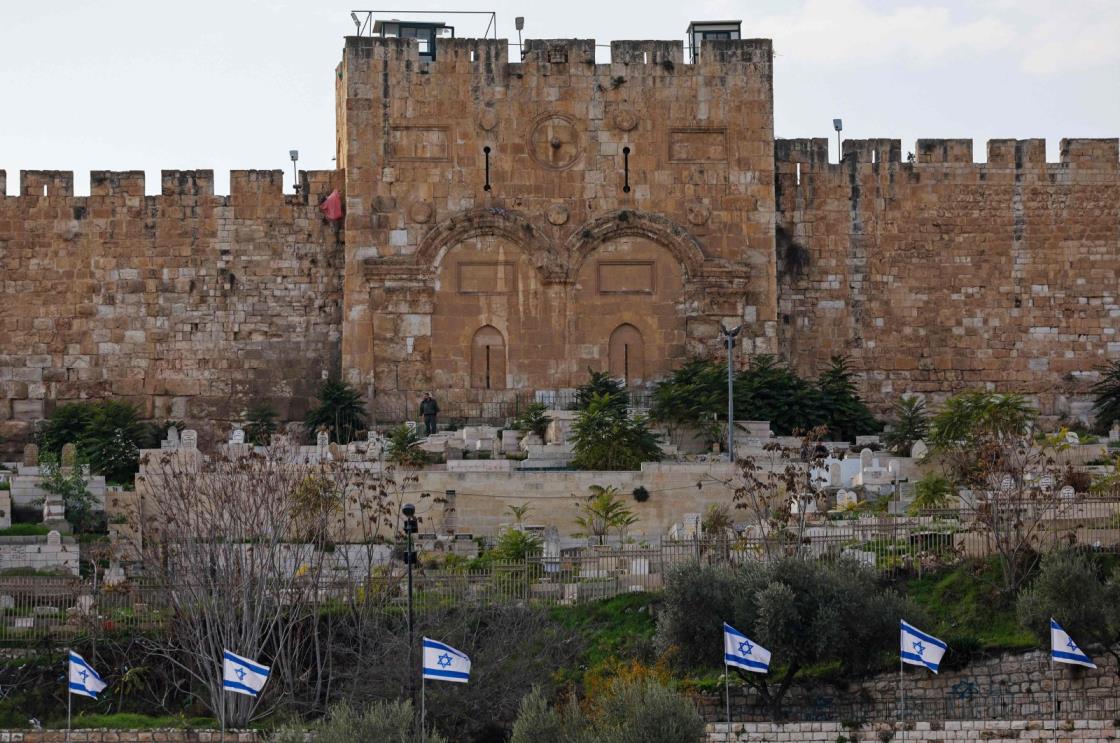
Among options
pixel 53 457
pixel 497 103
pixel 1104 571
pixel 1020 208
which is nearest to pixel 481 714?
pixel 1104 571

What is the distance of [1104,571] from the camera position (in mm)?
34938

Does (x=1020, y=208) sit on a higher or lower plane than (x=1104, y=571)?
higher

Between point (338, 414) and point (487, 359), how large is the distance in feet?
8.77

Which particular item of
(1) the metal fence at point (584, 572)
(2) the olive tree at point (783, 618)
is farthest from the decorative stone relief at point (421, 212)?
(2) the olive tree at point (783, 618)

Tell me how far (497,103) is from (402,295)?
3514 mm

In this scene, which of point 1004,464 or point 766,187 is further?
point 766,187

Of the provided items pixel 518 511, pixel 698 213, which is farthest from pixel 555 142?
pixel 518 511

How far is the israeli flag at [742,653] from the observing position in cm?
3278

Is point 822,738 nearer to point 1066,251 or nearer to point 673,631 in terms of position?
point 673,631

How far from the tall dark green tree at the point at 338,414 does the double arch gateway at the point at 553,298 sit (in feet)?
4.99

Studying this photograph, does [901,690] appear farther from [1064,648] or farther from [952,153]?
[952,153]

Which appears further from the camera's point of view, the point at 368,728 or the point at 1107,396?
the point at 1107,396

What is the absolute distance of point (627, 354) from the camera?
46938 mm

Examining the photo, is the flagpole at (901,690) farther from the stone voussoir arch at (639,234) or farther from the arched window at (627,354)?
the stone voussoir arch at (639,234)
